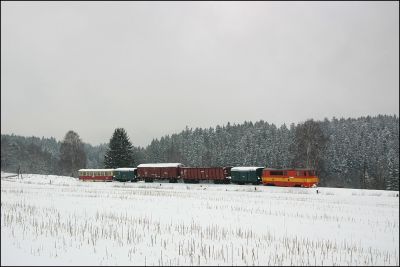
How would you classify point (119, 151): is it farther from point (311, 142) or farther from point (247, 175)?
point (311, 142)

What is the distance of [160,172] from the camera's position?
68938 mm

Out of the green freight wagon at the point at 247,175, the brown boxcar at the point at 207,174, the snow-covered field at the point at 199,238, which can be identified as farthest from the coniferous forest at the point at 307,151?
the snow-covered field at the point at 199,238

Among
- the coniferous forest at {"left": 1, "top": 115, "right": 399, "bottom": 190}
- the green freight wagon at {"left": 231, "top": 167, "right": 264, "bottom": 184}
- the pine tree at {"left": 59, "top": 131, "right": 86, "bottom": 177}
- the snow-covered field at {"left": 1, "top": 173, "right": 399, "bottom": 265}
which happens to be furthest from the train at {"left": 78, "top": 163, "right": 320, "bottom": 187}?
the snow-covered field at {"left": 1, "top": 173, "right": 399, "bottom": 265}

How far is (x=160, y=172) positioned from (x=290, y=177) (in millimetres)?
27426

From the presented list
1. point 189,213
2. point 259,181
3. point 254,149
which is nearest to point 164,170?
point 259,181

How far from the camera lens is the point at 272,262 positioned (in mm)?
11305

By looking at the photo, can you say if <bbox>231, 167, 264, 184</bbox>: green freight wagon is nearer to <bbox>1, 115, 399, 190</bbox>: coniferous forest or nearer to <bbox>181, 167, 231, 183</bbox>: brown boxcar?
<bbox>181, 167, 231, 183</bbox>: brown boxcar

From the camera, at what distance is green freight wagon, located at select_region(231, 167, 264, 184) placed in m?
56.7

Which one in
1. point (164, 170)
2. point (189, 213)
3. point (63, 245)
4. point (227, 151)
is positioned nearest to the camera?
point (63, 245)

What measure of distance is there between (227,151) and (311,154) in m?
76.6

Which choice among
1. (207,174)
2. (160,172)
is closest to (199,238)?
(207,174)

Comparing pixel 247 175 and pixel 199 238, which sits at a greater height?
pixel 247 175

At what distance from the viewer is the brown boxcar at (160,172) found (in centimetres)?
6725

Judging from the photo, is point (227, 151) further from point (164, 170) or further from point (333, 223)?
point (333, 223)
